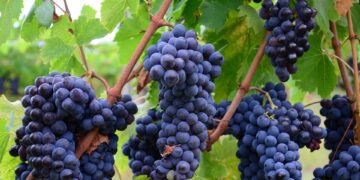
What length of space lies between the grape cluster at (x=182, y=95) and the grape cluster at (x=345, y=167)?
341 millimetres

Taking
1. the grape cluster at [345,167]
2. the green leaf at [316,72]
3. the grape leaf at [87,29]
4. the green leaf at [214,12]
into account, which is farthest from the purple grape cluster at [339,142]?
the grape leaf at [87,29]

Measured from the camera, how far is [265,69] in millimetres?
1707

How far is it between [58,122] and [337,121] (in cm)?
69

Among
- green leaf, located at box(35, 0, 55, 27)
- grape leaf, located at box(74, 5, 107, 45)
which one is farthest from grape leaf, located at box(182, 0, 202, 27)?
green leaf, located at box(35, 0, 55, 27)

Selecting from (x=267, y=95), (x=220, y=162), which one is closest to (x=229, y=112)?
(x=267, y=95)

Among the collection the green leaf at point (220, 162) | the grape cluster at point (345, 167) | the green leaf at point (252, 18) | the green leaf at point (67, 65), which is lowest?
the grape cluster at point (345, 167)

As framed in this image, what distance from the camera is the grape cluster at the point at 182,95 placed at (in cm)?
113

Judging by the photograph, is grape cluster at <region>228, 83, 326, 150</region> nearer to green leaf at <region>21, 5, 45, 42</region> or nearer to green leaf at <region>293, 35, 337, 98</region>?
green leaf at <region>293, 35, 337, 98</region>

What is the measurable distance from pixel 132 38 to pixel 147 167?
533 millimetres

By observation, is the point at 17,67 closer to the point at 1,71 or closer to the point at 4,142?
the point at 1,71

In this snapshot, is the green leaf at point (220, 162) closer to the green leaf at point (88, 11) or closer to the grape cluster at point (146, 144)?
the grape cluster at point (146, 144)

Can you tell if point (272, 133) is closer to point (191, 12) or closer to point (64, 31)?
point (191, 12)

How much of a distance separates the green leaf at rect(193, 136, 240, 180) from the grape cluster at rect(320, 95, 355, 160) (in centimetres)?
24

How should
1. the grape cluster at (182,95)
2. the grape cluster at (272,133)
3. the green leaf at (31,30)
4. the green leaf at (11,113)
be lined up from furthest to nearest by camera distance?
the green leaf at (31,30), the green leaf at (11,113), the grape cluster at (272,133), the grape cluster at (182,95)
